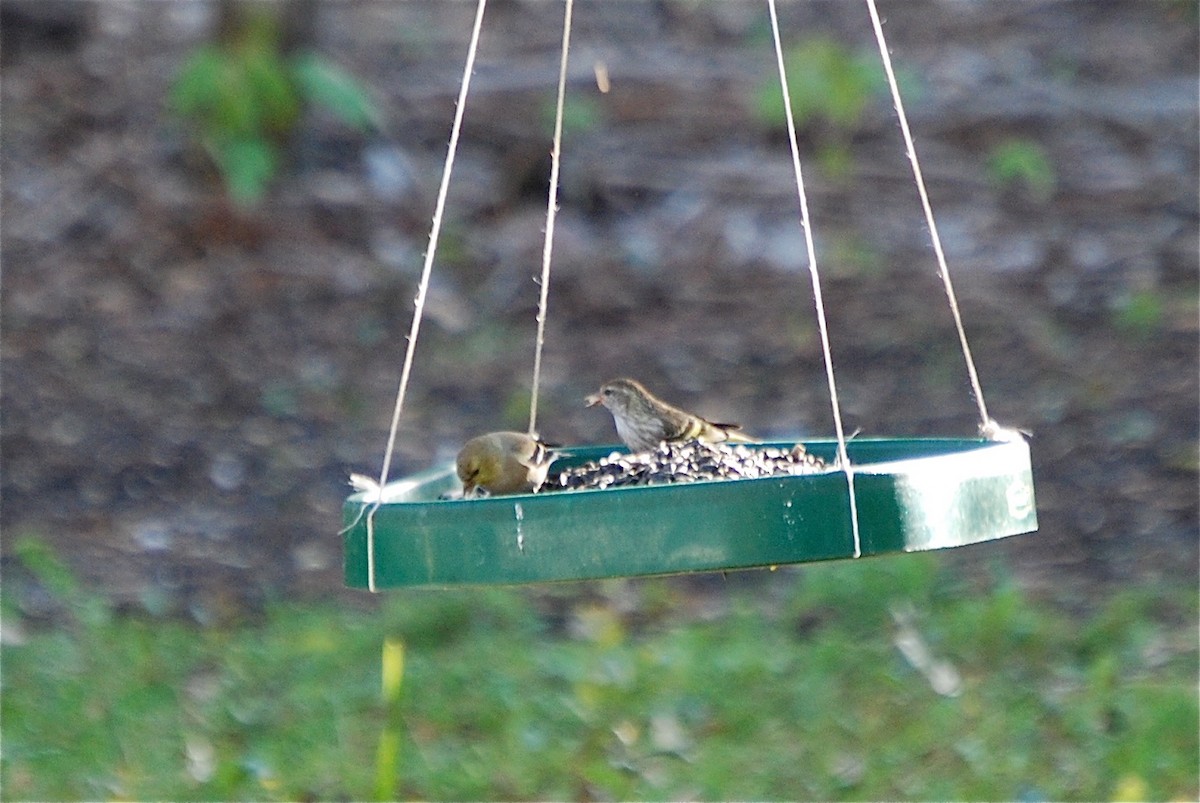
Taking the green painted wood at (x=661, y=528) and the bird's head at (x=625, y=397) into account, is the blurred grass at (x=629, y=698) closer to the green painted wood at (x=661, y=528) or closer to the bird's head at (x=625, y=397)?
the bird's head at (x=625, y=397)

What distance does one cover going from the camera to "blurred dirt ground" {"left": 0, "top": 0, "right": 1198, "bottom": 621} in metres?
8.08

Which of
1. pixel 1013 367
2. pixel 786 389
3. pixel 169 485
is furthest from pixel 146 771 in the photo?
pixel 1013 367

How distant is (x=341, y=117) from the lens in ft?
35.0

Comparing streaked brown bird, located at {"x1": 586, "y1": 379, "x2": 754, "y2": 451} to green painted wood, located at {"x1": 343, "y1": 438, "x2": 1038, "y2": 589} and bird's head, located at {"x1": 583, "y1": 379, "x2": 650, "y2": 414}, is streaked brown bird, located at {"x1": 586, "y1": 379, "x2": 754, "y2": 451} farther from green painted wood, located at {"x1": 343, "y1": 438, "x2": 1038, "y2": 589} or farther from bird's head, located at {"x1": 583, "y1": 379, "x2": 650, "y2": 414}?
green painted wood, located at {"x1": 343, "y1": 438, "x2": 1038, "y2": 589}

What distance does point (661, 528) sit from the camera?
2992 mm

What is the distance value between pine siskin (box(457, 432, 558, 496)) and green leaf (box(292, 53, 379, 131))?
6335 mm

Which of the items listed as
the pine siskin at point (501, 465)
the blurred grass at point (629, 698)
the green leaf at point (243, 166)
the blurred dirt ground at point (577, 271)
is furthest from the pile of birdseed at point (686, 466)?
the green leaf at point (243, 166)

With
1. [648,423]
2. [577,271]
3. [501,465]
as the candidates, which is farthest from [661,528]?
[577,271]

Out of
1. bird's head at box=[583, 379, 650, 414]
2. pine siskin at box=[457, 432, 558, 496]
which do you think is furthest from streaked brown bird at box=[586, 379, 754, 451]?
pine siskin at box=[457, 432, 558, 496]

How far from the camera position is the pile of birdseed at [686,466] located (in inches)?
151

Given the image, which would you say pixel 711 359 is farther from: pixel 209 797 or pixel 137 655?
pixel 209 797

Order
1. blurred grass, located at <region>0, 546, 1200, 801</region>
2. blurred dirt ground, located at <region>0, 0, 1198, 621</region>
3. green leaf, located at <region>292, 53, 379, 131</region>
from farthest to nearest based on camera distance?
green leaf, located at <region>292, 53, 379, 131</region> < blurred dirt ground, located at <region>0, 0, 1198, 621</region> < blurred grass, located at <region>0, 546, 1200, 801</region>

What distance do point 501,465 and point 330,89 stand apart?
6.47 meters

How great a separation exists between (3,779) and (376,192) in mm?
5287
